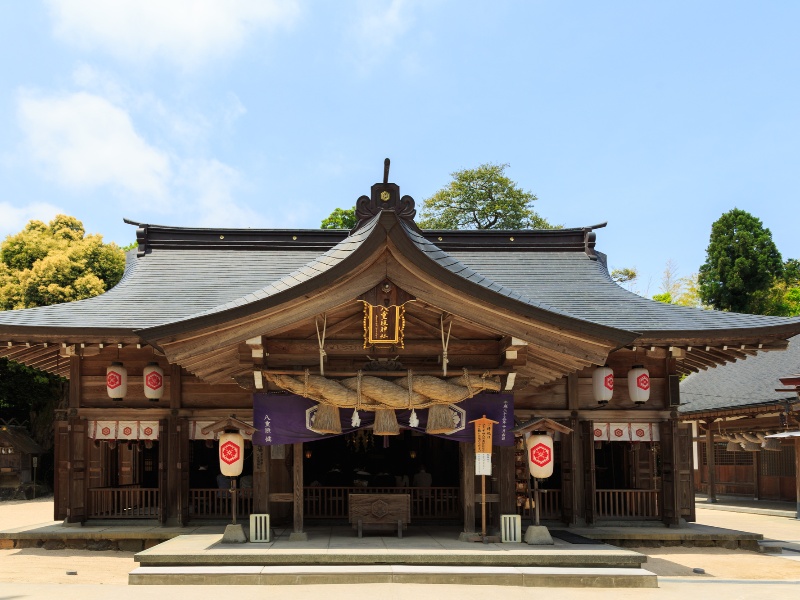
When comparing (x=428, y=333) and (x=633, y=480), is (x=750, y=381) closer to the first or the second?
(x=633, y=480)

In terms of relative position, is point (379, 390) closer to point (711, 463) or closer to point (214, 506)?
point (214, 506)

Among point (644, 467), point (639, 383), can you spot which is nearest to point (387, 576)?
point (639, 383)

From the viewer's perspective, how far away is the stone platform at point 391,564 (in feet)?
33.4

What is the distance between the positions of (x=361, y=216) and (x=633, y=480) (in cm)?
961

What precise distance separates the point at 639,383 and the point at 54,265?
1045 inches

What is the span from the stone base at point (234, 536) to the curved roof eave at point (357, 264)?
3.14 m

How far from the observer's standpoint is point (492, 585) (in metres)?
10.1

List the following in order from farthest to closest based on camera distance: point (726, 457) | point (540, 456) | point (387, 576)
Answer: point (726, 457), point (540, 456), point (387, 576)

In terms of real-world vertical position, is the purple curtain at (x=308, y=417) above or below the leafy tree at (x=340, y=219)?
below

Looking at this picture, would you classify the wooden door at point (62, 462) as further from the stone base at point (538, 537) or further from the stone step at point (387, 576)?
the stone base at point (538, 537)

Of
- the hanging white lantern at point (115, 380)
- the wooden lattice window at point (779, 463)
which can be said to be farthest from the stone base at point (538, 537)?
the wooden lattice window at point (779, 463)

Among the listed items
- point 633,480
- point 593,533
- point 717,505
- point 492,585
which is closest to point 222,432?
point 492,585

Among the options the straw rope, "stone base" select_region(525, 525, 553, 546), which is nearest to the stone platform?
"stone base" select_region(525, 525, 553, 546)

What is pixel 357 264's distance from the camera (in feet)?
35.6
